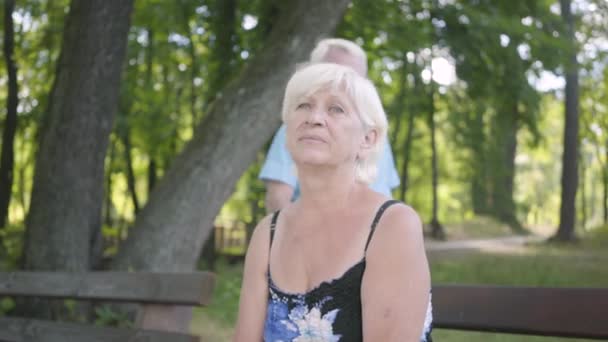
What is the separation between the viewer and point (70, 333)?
442 centimetres

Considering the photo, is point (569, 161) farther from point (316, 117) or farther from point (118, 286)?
point (316, 117)

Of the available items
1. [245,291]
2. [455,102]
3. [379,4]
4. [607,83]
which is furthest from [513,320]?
[607,83]

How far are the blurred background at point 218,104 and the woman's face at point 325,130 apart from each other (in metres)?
4.44

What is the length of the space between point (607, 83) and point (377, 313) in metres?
30.2

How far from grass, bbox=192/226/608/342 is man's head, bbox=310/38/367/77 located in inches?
98.5

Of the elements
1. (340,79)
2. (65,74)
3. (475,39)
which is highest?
(475,39)

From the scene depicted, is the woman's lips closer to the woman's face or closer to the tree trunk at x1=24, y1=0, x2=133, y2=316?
the woman's face

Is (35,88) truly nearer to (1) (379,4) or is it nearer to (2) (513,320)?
(1) (379,4)

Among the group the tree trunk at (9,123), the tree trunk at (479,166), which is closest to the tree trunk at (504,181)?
the tree trunk at (479,166)

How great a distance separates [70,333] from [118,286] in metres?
0.54

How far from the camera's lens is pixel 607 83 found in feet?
98.5

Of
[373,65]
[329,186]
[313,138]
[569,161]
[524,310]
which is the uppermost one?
[373,65]

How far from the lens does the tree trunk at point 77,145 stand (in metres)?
6.92

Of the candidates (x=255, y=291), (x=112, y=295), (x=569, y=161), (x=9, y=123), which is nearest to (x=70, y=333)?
(x=112, y=295)
